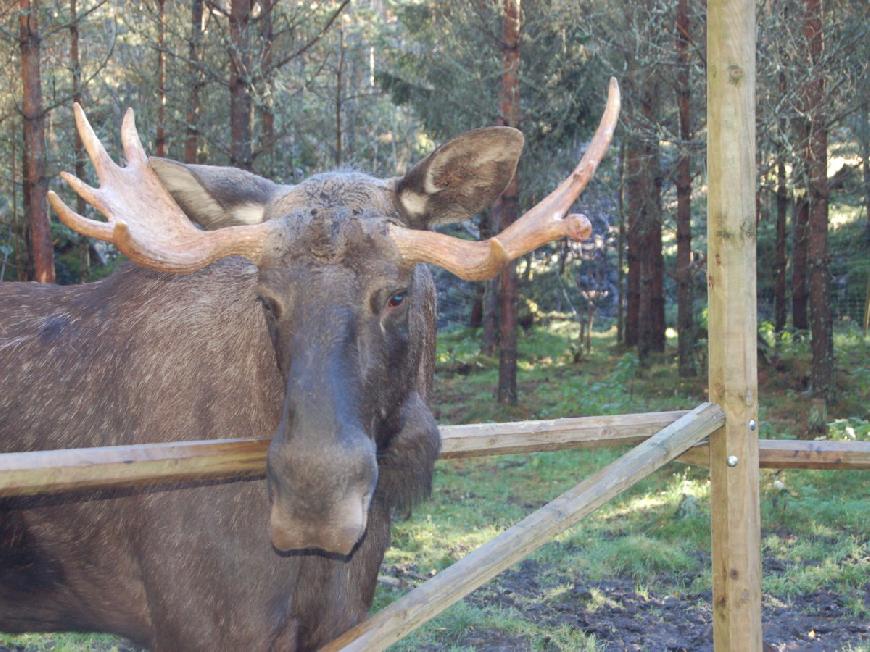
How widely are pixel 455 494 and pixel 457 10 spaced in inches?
386

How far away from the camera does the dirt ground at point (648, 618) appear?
17.6 feet

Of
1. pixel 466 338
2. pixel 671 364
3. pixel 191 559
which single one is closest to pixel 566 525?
pixel 191 559

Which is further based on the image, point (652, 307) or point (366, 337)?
point (652, 307)

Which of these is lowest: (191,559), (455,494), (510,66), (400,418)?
(455,494)

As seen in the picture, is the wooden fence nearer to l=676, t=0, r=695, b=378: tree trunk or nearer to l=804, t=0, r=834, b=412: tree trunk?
l=804, t=0, r=834, b=412: tree trunk

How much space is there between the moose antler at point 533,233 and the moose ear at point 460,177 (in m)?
0.40

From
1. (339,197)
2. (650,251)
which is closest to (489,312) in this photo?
(650,251)

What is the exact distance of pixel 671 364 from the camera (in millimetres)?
16781

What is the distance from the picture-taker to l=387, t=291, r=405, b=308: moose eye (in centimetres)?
295

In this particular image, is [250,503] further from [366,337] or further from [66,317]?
[66,317]

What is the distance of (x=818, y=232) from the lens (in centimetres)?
1073

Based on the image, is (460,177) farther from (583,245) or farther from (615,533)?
(583,245)

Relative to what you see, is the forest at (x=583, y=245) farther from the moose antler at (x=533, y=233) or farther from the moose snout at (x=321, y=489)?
the moose antler at (x=533, y=233)

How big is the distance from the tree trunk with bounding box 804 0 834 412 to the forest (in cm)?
3
